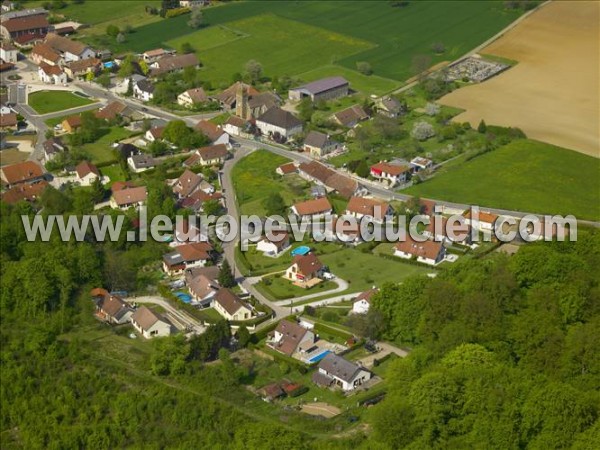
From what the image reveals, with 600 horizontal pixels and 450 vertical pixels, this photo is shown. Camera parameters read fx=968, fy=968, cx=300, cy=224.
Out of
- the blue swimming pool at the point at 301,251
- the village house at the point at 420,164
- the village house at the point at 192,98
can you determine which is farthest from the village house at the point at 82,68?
the blue swimming pool at the point at 301,251

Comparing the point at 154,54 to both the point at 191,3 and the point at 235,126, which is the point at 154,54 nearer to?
the point at 191,3

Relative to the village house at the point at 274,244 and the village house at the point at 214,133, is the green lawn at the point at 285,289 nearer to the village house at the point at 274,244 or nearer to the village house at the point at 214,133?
the village house at the point at 274,244

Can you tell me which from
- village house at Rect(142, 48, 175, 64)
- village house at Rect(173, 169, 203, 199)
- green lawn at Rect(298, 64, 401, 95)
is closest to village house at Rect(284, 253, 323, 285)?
village house at Rect(173, 169, 203, 199)

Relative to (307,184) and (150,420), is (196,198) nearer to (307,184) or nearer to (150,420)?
(307,184)

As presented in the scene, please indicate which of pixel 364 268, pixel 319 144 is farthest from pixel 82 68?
pixel 364 268

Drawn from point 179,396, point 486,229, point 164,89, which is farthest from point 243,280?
point 164,89
